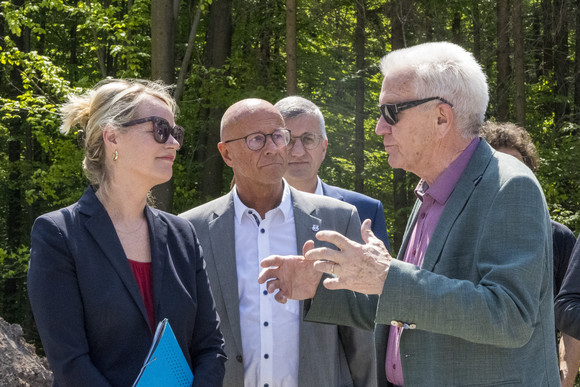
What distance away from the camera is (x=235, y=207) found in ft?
12.5

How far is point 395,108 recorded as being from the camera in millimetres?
2777

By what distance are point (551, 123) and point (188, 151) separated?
29.7 ft

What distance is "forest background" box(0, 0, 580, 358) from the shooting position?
561 inches

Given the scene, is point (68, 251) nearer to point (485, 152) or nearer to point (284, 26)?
point (485, 152)

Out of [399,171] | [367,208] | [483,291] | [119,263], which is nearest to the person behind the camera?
[483,291]

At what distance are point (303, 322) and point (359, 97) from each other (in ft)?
53.7

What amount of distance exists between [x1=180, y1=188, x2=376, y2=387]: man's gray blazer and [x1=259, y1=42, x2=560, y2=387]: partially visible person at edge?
52 centimetres

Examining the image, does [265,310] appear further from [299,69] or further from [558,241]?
[299,69]

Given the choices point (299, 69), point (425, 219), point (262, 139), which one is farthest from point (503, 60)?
point (425, 219)

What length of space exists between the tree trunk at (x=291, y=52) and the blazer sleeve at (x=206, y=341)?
1168 cm

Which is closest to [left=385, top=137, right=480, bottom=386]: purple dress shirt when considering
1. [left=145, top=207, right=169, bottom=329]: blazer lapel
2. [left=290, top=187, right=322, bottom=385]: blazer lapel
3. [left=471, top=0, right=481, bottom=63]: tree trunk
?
[left=290, top=187, right=322, bottom=385]: blazer lapel

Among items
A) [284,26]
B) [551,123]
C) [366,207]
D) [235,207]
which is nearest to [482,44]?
[551,123]

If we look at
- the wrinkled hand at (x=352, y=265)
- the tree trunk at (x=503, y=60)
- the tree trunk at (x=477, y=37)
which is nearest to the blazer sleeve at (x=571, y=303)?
the wrinkled hand at (x=352, y=265)

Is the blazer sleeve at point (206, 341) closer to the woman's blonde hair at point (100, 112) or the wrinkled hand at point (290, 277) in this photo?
the wrinkled hand at point (290, 277)
